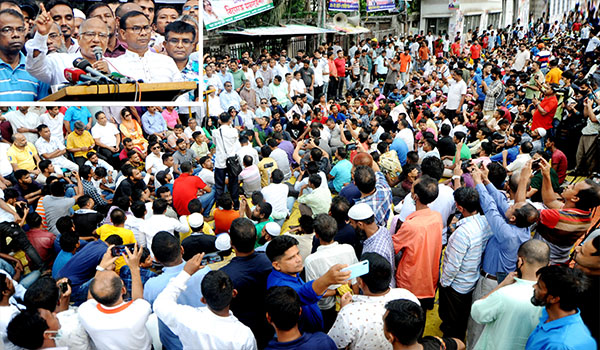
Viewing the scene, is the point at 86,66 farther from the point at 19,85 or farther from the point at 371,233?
the point at 371,233

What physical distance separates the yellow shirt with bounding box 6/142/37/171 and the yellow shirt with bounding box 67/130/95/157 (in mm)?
681

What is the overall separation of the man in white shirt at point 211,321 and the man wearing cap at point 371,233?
1.26 meters

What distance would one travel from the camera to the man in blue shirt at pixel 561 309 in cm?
226

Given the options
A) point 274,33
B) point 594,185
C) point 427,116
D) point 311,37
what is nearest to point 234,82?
point 274,33

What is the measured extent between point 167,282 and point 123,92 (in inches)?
67.4

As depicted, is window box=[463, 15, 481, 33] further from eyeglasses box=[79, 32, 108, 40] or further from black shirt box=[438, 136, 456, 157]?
eyeglasses box=[79, 32, 108, 40]

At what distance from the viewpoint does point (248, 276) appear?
10.3 ft

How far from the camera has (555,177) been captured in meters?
5.25

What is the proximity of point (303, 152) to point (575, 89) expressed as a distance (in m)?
5.16

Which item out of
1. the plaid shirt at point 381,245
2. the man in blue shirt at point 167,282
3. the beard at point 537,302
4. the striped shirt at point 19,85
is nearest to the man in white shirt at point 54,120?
the striped shirt at point 19,85

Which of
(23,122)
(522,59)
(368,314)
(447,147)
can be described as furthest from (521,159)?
(522,59)

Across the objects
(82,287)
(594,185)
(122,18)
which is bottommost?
(82,287)

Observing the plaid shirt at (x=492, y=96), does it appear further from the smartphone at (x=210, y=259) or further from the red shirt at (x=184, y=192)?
the smartphone at (x=210, y=259)

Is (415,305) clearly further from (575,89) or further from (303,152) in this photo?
(575,89)
